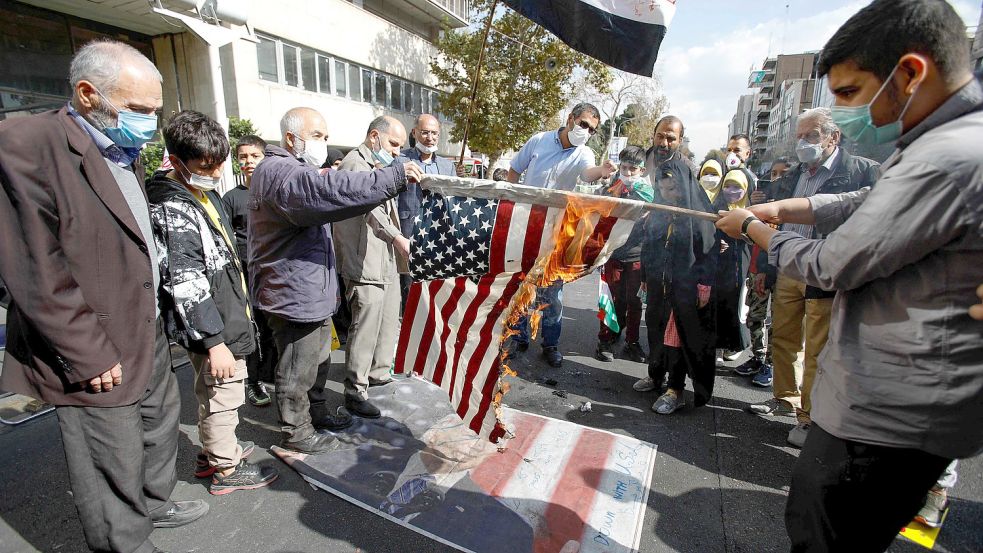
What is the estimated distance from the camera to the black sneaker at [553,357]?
455 centimetres

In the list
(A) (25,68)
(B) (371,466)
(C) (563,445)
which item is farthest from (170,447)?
(A) (25,68)

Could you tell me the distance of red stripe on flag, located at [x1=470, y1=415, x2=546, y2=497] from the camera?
2658 mm

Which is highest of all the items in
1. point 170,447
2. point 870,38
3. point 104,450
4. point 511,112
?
point 511,112

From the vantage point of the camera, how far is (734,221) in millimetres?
1844

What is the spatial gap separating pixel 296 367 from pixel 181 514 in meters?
0.89

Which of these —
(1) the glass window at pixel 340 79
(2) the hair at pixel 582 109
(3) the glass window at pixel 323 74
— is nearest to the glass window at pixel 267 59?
(3) the glass window at pixel 323 74

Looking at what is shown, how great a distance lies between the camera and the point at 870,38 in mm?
1221

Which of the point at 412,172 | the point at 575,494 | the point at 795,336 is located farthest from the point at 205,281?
the point at 795,336

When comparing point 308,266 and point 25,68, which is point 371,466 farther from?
point 25,68

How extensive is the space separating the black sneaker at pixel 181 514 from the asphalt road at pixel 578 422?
4 centimetres

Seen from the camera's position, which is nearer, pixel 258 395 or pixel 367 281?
pixel 367 281

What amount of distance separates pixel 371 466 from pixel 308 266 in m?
1.27

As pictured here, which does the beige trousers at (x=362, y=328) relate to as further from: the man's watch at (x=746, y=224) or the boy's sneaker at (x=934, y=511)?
the boy's sneaker at (x=934, y=511)

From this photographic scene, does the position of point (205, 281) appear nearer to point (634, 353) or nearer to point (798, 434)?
point (798, 434)
